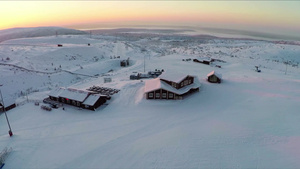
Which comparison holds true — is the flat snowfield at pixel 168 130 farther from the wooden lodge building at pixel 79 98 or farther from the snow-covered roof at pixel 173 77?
the snow-covered roof at pixel 173 77

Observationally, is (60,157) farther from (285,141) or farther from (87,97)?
(285,141)

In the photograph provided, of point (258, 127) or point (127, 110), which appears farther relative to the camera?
point (127, 110)

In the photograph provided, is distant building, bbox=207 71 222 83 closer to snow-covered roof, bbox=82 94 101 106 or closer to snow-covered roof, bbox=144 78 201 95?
snow-covered roof, bbox=144 78 201 95

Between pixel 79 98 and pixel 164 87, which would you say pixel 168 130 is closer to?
pixel 164 87

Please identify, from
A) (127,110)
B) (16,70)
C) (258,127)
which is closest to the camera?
(258,127)

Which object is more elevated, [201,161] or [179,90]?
[179,90]

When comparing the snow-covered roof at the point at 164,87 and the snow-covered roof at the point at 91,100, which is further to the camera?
the snow-covered roof at the point at 164,87

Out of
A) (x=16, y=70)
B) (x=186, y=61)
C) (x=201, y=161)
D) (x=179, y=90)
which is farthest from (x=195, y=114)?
(x=16, y=70)

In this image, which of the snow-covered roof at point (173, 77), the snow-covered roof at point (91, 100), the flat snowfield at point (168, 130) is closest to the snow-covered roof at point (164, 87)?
the snow-covered roof at point (173, 77)
